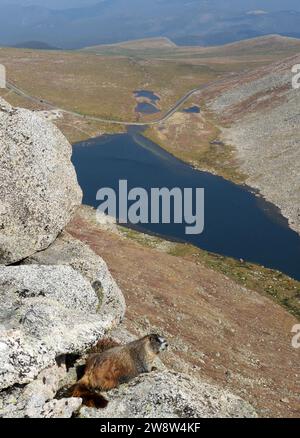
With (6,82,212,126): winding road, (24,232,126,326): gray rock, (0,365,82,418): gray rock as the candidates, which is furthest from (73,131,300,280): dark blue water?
(0,365,82,418): gray rock

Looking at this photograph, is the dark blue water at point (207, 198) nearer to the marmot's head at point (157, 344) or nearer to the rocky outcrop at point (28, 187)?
the rocky outcrop at point (28, 187)

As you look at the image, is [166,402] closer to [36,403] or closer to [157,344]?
[157,344]

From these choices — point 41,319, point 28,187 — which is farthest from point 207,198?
point 41,319

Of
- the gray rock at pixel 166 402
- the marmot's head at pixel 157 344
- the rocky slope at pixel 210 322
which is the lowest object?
the rocky slope at pixel 210 322

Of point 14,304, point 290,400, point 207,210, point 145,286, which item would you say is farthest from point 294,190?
point 14,304

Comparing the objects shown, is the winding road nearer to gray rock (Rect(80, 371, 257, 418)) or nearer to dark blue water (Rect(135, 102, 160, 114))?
dark blue water (Rect(135, 102, 160, 114))

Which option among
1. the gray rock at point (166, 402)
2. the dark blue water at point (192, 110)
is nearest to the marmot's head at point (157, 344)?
the gray rock at point (166, 402)
